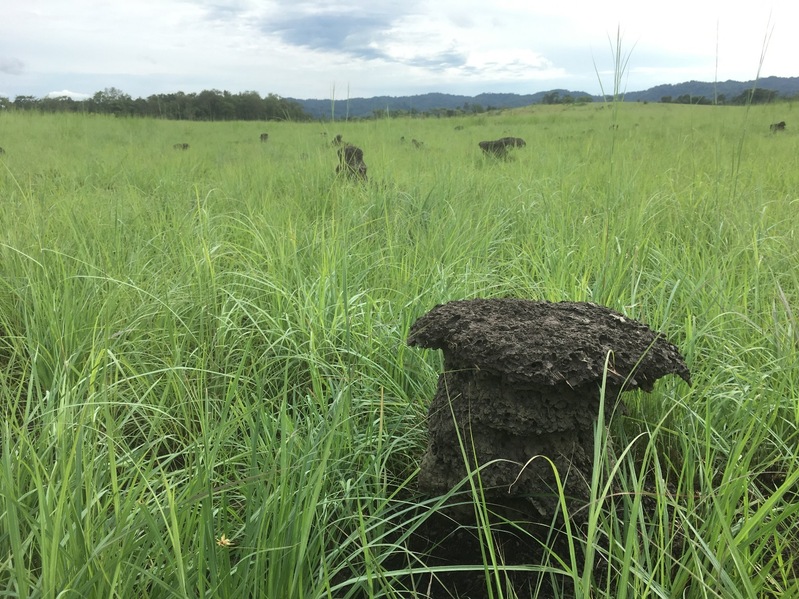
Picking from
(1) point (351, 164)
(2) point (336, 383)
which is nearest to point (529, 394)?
(2) point (336, 383)

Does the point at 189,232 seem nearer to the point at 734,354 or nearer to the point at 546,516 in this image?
the point at 546,516

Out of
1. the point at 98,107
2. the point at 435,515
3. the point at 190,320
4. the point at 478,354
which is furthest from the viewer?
the point at 98,107

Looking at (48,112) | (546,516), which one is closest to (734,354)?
(546,516)

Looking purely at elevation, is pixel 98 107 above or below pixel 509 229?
above

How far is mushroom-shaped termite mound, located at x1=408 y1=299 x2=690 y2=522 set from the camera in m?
1.00

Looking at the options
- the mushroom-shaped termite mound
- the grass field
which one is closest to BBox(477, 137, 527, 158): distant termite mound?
the grass field

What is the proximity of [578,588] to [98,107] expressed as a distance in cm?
1459

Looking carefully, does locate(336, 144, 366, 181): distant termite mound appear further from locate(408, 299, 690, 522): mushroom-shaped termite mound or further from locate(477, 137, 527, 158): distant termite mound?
locate(408, 299, 690, 522): mushroom-shaped termite mound

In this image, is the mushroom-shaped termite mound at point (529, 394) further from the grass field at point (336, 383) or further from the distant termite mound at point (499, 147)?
the distant termite mound at point (499, 147)

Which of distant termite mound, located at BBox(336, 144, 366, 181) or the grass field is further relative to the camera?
distant termite mound, located at BBox(336, 144, 366, 181)

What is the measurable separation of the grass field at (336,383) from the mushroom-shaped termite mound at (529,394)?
0.09 m

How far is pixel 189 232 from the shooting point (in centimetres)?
243

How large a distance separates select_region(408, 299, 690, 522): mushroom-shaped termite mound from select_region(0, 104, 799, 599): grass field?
0.09 meters

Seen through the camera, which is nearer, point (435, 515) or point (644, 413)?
point (435, 515)
